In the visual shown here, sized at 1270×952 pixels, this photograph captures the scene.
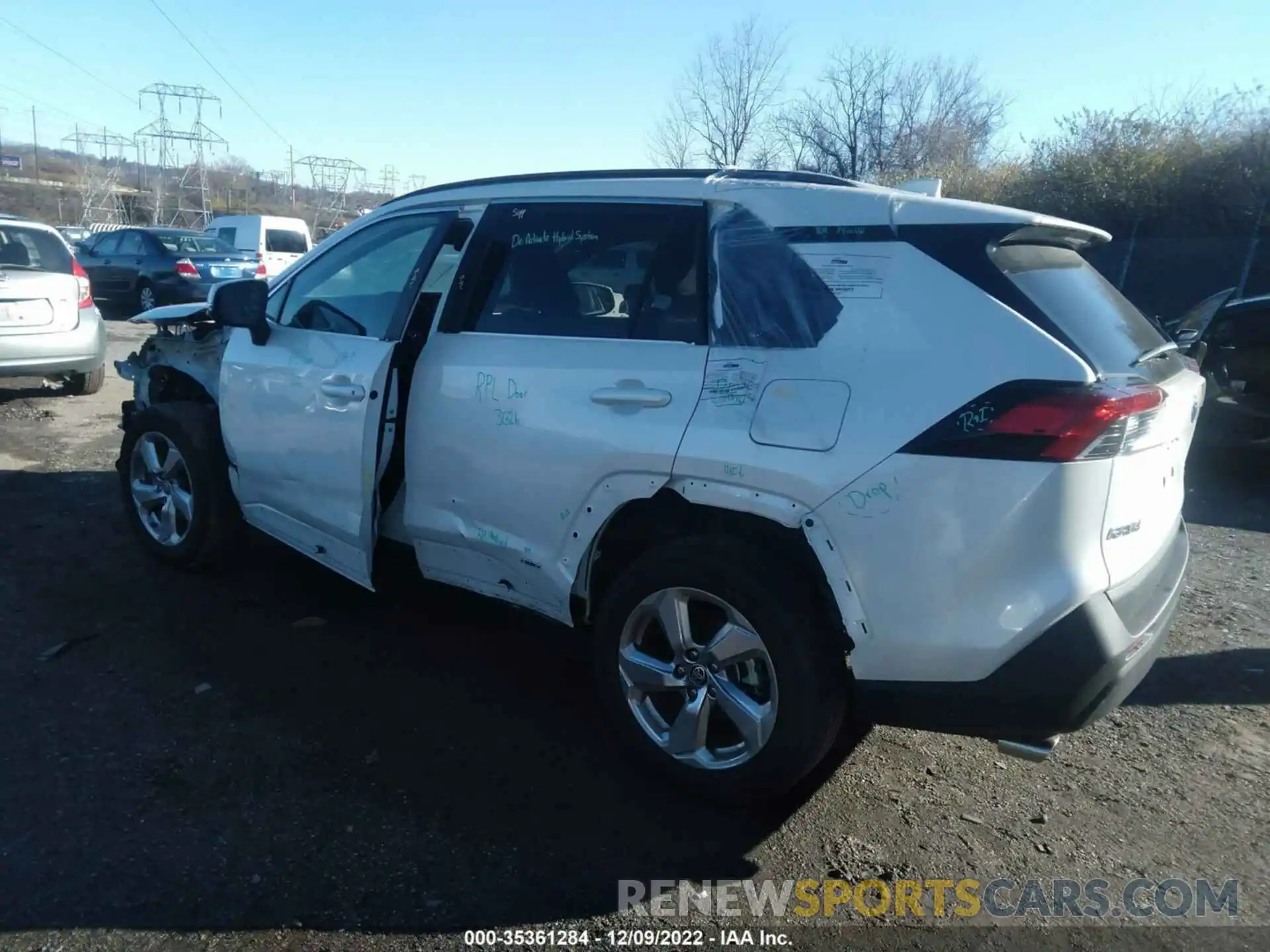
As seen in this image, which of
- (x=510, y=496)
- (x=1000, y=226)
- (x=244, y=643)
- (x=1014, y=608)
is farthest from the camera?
(x=244, y=643)

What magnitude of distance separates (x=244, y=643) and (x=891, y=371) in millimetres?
3108

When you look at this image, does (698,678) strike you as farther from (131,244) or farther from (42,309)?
(131,244)

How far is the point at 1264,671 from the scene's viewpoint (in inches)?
173

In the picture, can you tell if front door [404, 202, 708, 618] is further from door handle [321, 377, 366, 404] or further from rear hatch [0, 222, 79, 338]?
rear hatch [0, 222, 79, 338]

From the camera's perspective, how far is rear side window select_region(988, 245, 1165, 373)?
271 centimetres

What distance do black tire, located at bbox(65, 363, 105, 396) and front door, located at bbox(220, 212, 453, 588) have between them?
236 inches

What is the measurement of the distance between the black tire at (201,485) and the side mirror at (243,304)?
0.73 m

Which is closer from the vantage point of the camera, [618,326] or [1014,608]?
[1014,608]

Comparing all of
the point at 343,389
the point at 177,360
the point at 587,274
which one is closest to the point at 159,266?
the point at 177,360

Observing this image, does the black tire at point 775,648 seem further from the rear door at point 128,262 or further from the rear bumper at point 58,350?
the rear door at point 128,262

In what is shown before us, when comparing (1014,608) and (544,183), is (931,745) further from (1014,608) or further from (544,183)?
(544,183)

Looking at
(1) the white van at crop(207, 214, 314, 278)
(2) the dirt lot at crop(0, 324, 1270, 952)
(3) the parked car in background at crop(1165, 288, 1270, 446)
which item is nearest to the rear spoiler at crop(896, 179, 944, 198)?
(2) the dirt lot at crop(0, 324, 1270, 952)

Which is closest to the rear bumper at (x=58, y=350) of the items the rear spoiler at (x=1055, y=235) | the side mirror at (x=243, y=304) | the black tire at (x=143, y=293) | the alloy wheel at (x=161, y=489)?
the alloy wheel at (x=161, y=489)

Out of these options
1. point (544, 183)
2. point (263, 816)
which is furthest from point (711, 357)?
point (263, 816)
